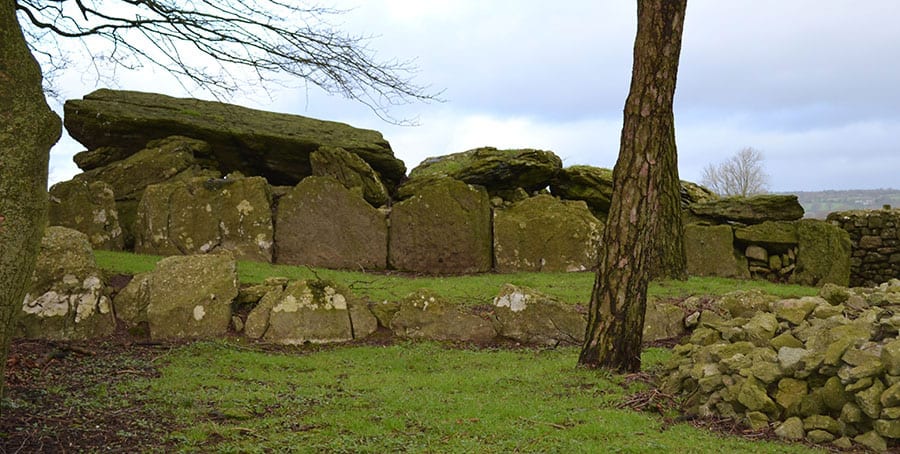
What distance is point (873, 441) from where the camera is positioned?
6.15 metres

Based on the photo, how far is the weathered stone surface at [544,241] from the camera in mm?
16359

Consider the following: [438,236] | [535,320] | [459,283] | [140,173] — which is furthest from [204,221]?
[535,320]

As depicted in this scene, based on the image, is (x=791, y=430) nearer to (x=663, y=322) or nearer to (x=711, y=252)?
(x=663, y=322)

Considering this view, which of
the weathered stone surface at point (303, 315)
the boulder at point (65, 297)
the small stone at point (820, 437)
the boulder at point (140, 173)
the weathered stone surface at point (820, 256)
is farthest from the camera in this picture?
the weathered stone surface at point (820, 256)

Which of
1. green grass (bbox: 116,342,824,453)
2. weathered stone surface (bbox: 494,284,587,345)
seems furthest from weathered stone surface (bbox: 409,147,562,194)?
green grass (bbox: 116,342,824,453)

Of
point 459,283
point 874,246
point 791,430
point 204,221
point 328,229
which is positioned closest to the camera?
point 791,430

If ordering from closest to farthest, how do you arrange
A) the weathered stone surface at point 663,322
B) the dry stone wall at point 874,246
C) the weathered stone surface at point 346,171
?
the weathered stone surface at point 663,322 → the weathered stone surface at point 346,171 → the dry stone wall at point 874,246

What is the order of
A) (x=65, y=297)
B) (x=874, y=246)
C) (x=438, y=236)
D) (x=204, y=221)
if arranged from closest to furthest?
(x=65, y=297), (x=204, y=221), (x=438, y=236), (x=874, y=246)

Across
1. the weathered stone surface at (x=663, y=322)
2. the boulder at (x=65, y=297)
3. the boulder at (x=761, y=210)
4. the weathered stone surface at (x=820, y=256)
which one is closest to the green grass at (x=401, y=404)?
the weathered stone surface at (x=663, y=322)

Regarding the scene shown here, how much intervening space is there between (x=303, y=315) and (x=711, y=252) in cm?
1035

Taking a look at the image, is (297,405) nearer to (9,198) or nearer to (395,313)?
(9,198)

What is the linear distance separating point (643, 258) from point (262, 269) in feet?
25.5

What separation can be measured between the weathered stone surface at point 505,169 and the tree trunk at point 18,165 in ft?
44.4

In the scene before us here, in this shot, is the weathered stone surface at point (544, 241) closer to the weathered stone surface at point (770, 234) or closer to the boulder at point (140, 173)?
the weathered stone surface at point (770, 234)
